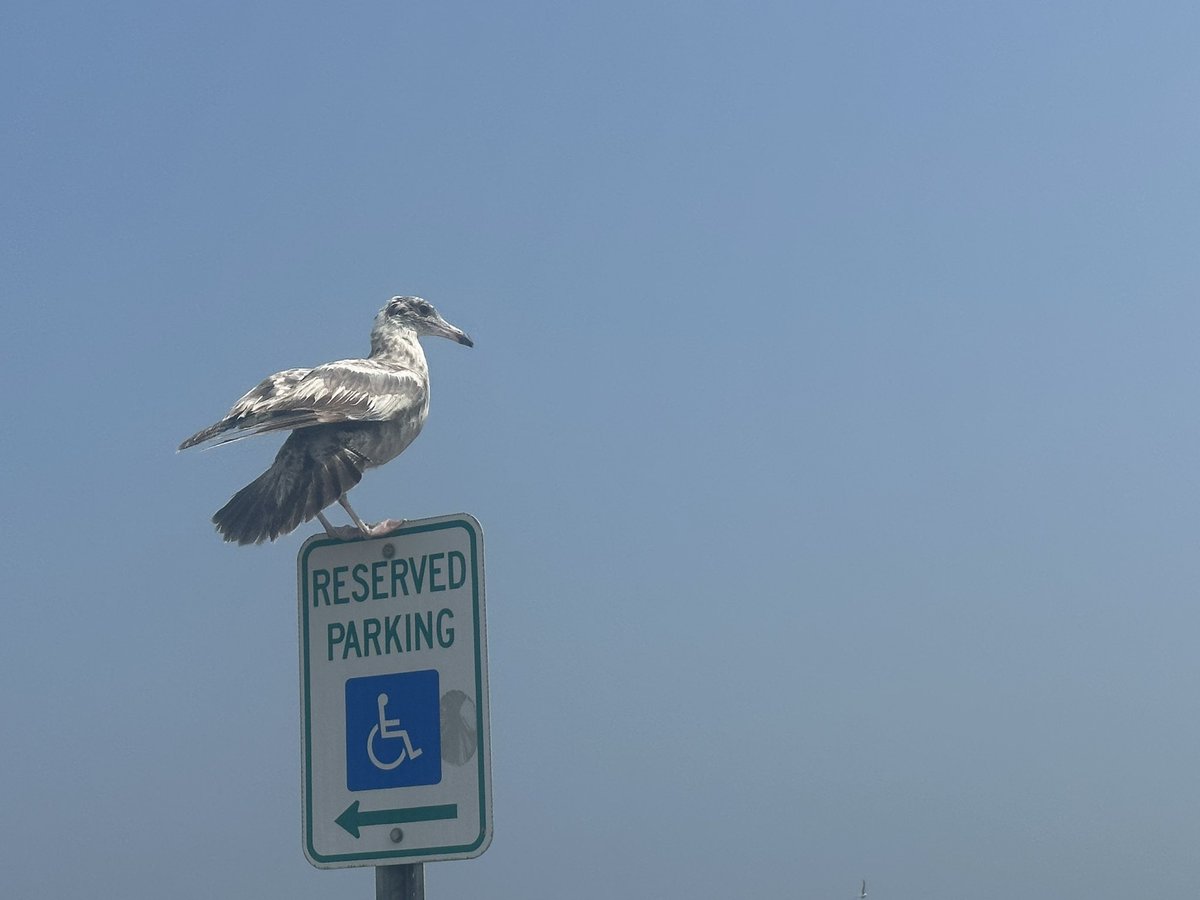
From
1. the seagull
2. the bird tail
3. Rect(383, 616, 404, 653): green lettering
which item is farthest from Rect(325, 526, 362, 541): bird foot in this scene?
the bird tail

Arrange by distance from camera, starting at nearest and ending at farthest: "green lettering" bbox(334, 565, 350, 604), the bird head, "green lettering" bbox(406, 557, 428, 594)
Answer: "green lettering" bbox(406, 557, 428, 594)
"green lettering" bbox(334, 565, 350, 604)
the bird head

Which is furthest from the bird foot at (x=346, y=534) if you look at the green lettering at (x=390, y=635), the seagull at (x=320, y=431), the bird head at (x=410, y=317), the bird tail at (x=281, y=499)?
the bird head at (x=410, y=317)

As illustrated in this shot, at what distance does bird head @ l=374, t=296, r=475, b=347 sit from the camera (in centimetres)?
882

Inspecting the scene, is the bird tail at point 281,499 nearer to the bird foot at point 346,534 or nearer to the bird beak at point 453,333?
the bird foot at point 346,534

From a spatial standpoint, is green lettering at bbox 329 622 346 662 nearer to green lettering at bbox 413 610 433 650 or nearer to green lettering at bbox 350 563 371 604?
green lettering at bbox 350 563 371 604

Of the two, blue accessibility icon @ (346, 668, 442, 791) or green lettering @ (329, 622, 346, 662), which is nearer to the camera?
blue accessibility icon @ (346, 668, 442, 791)

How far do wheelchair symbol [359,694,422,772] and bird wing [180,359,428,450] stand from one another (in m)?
2.09

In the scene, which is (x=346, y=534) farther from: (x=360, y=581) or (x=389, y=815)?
(x=389, y=815)

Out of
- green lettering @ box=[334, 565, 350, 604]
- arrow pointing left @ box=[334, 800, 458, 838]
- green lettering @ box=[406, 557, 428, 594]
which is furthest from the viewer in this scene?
green lettering @ box=[334, 565, 350, 604]

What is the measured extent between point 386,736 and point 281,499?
1861mm

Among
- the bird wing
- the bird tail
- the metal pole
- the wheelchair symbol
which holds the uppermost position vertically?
the bird wing

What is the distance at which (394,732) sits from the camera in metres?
4.91

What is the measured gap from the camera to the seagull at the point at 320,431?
6.45 metres

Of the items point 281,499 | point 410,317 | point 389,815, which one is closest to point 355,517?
point 281,499
